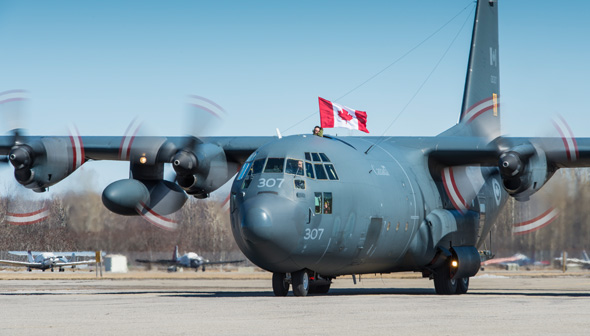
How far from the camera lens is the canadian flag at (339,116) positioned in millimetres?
24641

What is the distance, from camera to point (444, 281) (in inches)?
→ 947

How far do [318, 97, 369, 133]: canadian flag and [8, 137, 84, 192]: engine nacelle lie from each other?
7.55 meters

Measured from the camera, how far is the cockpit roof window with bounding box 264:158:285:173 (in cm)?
1927

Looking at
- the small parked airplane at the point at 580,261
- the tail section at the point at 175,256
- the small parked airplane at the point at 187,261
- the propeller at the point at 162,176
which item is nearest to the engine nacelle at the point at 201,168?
the propeller at the point at 162,176

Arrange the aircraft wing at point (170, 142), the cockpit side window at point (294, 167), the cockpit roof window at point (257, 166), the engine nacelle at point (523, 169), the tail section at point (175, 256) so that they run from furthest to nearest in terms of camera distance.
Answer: the tail section at point (175, 256)
the aircraft wing at point (170, 142)
the engine nacelle at point (523, 169)
the cockpit roof window at point (257, 166)
the cockpit side window at point (294, 167)

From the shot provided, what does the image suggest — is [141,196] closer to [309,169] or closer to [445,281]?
[309,169]

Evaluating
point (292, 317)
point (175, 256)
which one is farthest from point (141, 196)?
point (175, 256)

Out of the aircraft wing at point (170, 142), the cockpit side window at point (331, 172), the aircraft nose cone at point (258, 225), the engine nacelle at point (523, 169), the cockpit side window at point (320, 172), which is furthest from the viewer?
the aircraft wing at point (170, 142)

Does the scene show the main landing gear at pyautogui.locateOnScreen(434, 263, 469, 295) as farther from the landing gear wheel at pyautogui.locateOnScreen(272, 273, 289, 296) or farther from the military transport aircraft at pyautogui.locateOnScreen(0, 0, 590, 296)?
the landing gear wheel at pyautogui.locateOnScreen(272, 273, 289, 296)

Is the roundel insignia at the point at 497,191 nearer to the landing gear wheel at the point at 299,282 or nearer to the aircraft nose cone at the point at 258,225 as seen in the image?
the landing gear wheel at the point at 299,282

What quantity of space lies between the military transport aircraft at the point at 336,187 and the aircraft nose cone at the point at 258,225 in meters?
0.03

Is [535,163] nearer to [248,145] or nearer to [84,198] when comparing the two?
[248,145]

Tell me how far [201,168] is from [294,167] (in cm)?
519

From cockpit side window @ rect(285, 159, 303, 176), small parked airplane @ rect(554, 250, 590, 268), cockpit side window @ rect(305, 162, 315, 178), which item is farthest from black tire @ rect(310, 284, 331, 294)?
small parked airplane @ rect(554, 250, 590, 268)
